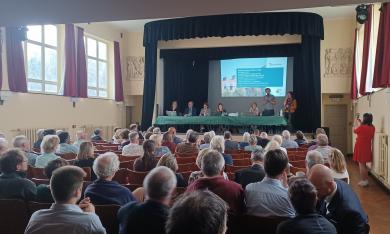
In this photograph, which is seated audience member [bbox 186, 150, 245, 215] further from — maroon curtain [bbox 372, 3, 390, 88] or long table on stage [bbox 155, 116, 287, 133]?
long table on stage [bbox 155, 116, 287, 133]

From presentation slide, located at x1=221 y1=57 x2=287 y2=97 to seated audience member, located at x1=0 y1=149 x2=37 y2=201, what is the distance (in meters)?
11.7

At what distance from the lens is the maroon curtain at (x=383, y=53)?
6871 millimetres

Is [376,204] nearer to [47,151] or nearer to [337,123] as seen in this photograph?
[47,151]

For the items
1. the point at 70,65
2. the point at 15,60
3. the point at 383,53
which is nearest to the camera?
the point at 383,53

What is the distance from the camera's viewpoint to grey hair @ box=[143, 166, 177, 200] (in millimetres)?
2098

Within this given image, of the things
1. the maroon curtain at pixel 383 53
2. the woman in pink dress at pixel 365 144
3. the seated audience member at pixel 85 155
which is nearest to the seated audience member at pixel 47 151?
the seated audience member at pixel 85 155

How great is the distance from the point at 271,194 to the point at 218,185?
40cm

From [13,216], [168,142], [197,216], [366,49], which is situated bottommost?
[13,216]

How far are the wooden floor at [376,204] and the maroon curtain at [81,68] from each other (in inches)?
322

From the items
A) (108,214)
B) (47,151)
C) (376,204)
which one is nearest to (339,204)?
(108,214)

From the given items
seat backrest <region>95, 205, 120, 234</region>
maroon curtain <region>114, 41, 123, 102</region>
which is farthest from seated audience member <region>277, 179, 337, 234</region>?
maroon curtain <region>114, 41, 123, 102</region>

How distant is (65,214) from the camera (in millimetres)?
2049

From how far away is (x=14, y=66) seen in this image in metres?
9.02

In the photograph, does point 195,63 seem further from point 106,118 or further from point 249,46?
point 106,118
